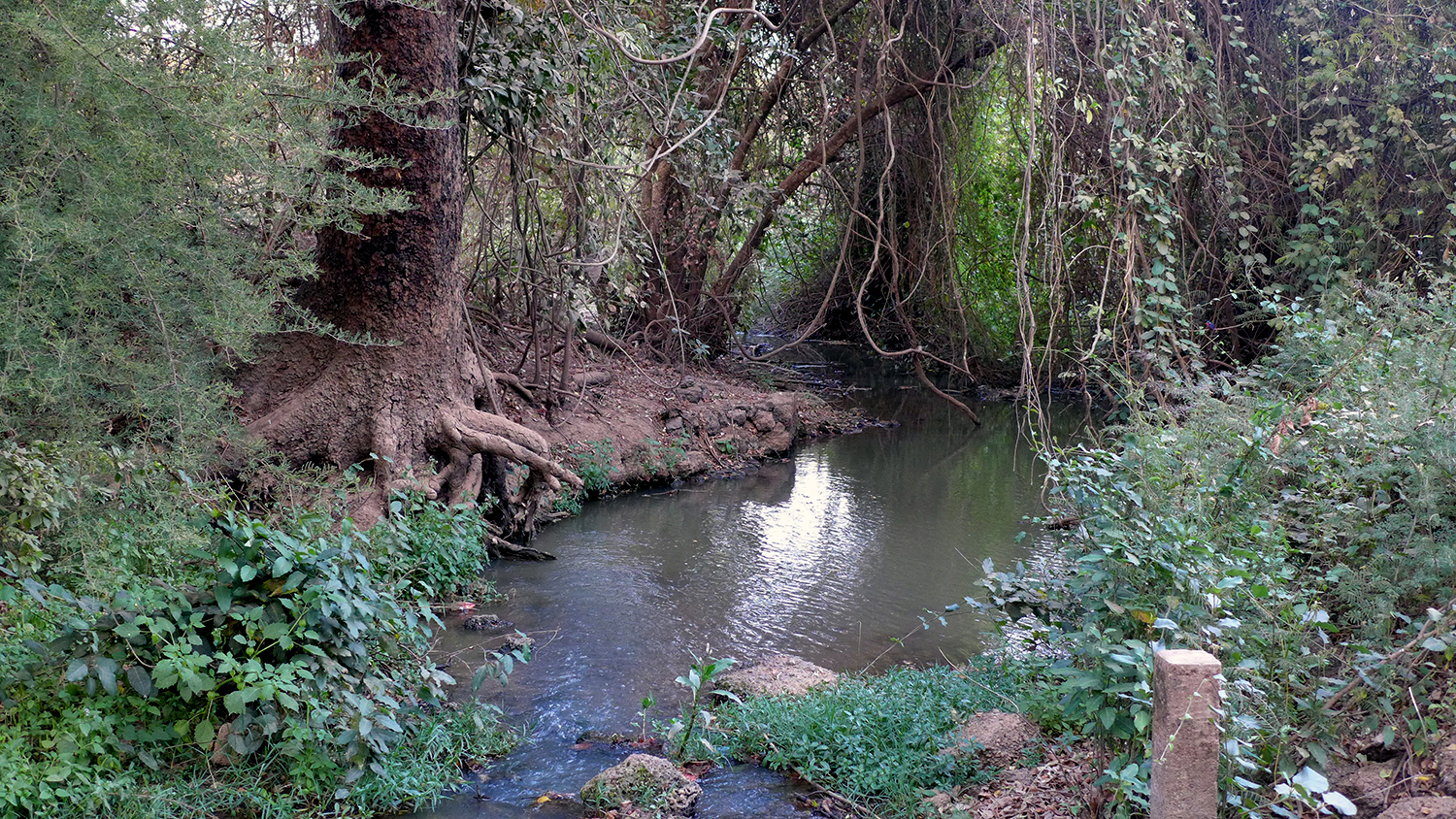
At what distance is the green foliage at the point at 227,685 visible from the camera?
2807mm

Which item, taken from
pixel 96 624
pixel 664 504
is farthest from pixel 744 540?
pixel 96 624

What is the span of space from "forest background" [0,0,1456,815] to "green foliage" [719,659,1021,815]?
356 mm

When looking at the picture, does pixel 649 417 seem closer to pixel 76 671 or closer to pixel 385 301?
pixel 385 301

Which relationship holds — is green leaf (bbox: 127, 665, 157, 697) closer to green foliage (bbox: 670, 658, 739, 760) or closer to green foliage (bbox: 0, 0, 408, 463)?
green foliage (bbox: 0, 0, 408, 463)

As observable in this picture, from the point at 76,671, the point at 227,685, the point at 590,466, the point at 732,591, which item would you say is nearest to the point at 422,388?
the point at 732,591

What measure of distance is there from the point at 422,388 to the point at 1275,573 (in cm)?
419

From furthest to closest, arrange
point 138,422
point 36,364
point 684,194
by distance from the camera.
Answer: point 684,194
point 138,422
point 36,364

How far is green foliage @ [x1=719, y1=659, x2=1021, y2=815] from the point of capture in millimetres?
3326

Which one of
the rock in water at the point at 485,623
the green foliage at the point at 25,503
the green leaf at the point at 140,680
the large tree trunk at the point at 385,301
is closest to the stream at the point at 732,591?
the rock in water at the point at 485,623

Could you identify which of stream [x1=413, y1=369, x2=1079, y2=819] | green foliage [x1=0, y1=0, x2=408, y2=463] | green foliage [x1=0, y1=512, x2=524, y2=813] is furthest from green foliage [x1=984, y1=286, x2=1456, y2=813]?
green foliage [x1=0, y1=0, x2=408, y2=463]

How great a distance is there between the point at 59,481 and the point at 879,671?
334cm

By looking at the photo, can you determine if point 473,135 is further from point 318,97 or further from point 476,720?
point 476,720

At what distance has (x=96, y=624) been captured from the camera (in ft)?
9.52

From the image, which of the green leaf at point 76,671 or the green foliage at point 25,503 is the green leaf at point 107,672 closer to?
the green leaf at point 76,671
